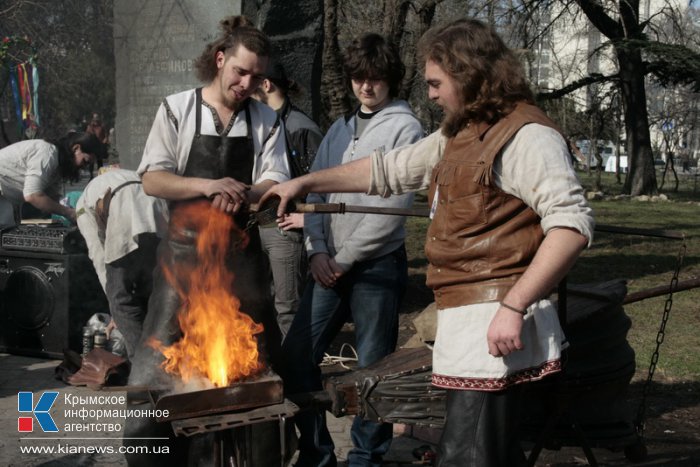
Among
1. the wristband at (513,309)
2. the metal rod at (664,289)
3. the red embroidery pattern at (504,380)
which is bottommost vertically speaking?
the red embroidery pattern at (504,380)

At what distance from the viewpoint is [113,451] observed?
5.00 m

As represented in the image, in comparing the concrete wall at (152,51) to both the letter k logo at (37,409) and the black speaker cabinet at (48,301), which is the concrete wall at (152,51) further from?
the letter k logo at (37,409)

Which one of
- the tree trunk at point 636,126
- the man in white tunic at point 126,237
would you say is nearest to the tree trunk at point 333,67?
the man in white tunic at point 126,237

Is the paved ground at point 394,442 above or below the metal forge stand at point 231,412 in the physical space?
below

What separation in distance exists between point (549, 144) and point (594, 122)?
38.6 meters

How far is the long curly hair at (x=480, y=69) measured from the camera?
299 cm

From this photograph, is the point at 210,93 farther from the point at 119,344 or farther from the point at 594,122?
the point at 594,122

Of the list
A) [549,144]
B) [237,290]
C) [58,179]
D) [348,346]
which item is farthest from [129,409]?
[58,179]

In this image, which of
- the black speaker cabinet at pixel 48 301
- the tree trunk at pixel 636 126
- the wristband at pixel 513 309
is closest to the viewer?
the wristband at pixel 513 309

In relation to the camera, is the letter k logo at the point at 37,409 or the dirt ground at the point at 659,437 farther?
the letter k logo at the point at 37,409

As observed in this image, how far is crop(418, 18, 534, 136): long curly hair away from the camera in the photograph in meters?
2.99

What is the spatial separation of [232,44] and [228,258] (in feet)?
3.07

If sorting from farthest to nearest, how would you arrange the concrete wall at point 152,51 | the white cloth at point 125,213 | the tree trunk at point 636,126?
the tree trunk at point 636,126, the concrete wall at point 152,51, the white cloth at point 125,213

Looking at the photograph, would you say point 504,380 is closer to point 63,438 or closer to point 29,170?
point 63,438
